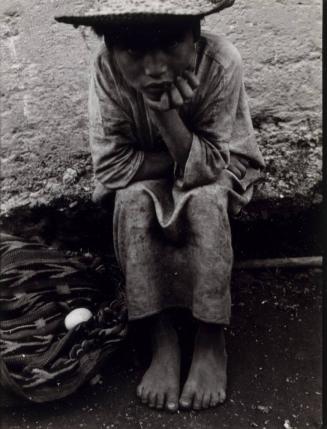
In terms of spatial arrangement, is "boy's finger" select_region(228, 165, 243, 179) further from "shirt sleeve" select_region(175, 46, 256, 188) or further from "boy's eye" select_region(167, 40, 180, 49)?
"boy's eye" select_region(167, 40, 180, 49)

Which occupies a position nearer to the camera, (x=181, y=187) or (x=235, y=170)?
(x=181, y=187)

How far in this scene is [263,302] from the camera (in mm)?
2594

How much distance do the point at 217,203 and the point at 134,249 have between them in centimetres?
30

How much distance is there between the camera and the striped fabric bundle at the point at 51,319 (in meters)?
2.13

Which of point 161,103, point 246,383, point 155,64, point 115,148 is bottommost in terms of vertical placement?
point 246,383

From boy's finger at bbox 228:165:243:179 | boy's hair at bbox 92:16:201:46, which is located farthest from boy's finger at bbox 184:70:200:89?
boy's finger at bbox 228:165:243:179

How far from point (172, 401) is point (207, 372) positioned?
0.47ft

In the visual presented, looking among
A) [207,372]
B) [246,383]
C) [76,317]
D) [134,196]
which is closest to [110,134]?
[134,196]

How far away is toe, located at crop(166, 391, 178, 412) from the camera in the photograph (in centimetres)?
209

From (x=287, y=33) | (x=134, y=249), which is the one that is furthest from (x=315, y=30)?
(x=134, y=249)

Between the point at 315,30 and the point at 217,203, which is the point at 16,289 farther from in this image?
the point at 315,30

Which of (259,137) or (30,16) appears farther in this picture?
(30,16)

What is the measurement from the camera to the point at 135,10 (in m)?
1.67

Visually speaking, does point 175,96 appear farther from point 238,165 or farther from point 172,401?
point 172,401
